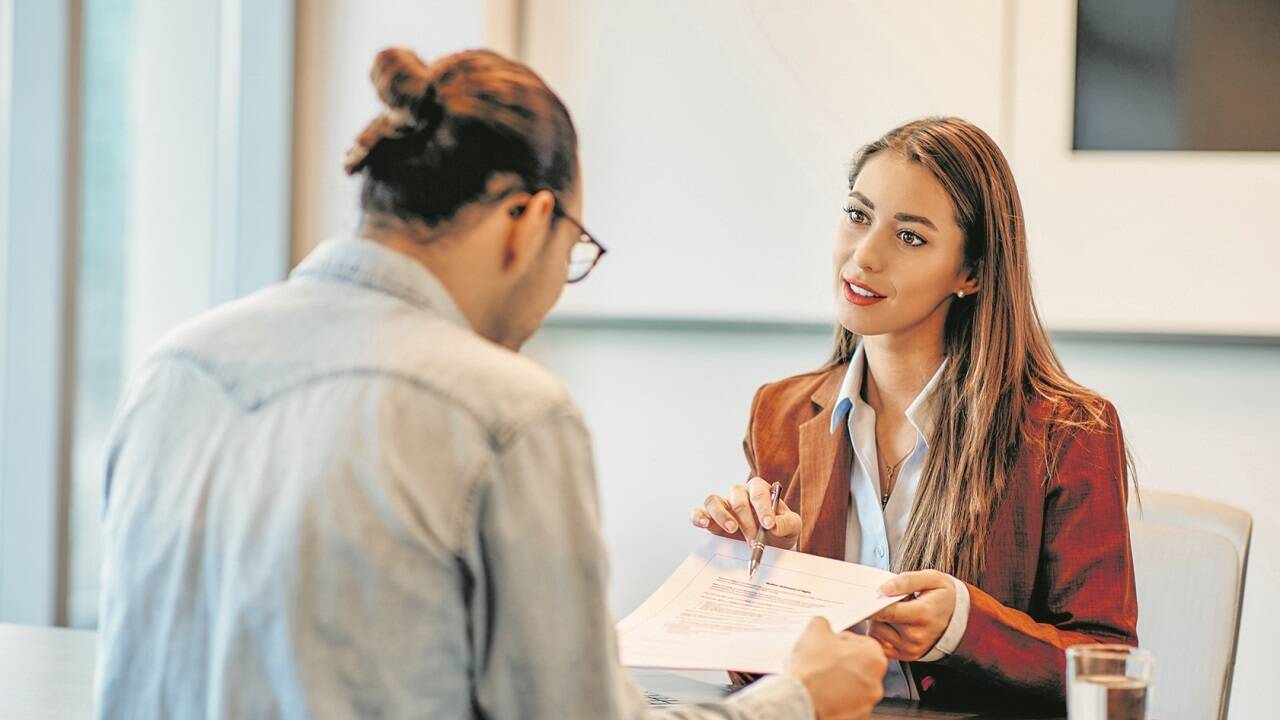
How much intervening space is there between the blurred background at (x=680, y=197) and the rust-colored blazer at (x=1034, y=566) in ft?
2.60

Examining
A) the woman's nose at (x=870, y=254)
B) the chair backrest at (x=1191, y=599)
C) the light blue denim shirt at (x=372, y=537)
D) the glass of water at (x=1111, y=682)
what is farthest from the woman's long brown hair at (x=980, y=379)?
the light blue denim shirt at (x=372, y=537)

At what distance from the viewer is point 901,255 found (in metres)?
1.72

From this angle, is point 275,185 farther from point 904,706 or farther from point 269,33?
point 904,706

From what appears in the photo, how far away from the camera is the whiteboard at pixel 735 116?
2.47 meters

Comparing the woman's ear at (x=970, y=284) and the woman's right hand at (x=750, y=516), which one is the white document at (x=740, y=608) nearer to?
the woman's right hand at (x=750, y=516)

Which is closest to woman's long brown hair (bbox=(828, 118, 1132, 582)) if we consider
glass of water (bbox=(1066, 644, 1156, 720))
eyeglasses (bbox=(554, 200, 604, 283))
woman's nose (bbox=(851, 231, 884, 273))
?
woman's nose (bbox=(851, 231, 884, 273))

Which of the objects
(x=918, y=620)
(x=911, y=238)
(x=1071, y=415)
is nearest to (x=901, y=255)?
(x=911, y=238)

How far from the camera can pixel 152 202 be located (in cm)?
292

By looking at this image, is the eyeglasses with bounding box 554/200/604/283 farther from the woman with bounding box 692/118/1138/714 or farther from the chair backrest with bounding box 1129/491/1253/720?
the chair backrest with bounding box 1129/491/1253/720

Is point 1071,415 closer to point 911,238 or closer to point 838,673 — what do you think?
point 911,238

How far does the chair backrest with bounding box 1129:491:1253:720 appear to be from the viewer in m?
1.70

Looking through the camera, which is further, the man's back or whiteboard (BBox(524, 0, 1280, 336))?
whiteboard (BBox(524, 0, 1280, 336))

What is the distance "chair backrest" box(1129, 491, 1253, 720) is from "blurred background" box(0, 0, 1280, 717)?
609 mm

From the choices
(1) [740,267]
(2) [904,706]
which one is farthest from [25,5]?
(2) [904,706]
